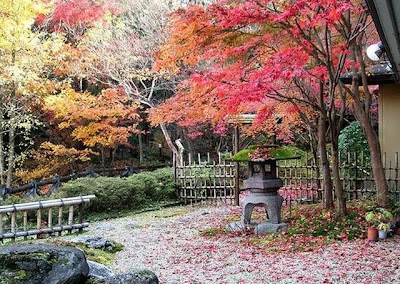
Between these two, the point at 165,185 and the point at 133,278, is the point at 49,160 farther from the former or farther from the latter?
the point at 133,278

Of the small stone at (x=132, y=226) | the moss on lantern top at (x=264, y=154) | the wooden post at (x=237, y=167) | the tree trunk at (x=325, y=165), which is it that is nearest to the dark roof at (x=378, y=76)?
the tree trunk at (x=325, y=165)

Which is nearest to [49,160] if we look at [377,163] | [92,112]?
[92,112]

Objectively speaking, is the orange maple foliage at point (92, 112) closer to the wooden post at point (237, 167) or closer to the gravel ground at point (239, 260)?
the wooden post at point (237, 167)

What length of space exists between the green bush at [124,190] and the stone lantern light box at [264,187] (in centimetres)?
429

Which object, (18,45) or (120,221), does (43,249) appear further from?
(18,45)

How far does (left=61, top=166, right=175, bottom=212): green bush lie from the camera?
11633 millimetres

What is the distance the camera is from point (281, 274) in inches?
225

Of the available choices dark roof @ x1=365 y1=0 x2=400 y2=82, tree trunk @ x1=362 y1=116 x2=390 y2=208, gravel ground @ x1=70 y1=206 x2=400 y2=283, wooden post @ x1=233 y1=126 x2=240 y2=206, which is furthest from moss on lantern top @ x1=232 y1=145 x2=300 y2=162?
dark roof @ x1=365 y1=0 x2=400 y2=82

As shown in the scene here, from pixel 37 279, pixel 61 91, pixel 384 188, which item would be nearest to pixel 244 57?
pixel 384 188

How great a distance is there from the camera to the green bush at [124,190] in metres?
11.6

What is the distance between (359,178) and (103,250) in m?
6.47

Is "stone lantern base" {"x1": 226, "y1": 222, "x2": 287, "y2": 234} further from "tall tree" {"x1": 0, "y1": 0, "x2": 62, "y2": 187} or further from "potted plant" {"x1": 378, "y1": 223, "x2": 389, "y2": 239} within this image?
"tall tree" {"x1": 0, "y1": 0, "x2": 62, "y2": 187}

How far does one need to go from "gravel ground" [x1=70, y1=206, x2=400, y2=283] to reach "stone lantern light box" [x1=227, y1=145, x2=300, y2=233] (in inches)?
25.0

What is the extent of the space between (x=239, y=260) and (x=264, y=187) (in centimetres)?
238
